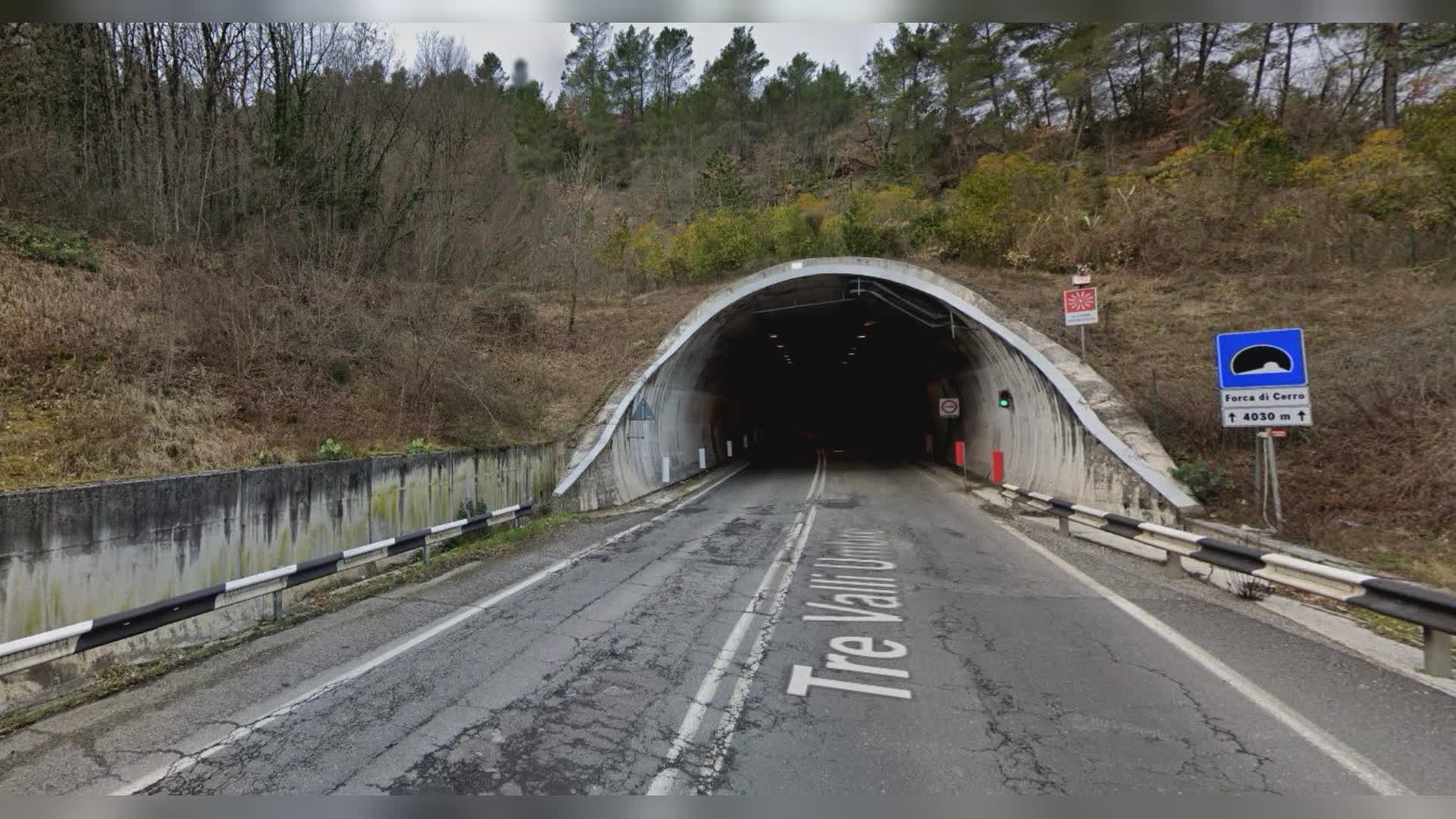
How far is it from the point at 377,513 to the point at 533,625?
4992 millimetres

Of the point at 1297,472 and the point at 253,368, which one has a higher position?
the point at 253,368

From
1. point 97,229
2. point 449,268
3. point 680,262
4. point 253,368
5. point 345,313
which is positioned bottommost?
point 253,368

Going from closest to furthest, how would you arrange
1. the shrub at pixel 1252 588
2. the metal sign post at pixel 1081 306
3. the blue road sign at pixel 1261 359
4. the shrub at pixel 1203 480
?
the shrub at pixel 1252 588 → the blue road sign at pixel 1261 359 → the shrub at pixel 1203 480 → the metal sign post at pixel 1081 306

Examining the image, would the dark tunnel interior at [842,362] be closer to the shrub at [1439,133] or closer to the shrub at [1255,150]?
the shrub at [1439,133]

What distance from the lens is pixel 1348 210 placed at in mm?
17500

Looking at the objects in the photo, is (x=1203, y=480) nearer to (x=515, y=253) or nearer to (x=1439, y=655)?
(x=1439, y=655)

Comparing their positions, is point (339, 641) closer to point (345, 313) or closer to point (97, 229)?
point (345, 313)

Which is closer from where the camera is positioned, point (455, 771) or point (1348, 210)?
point (455, 771)

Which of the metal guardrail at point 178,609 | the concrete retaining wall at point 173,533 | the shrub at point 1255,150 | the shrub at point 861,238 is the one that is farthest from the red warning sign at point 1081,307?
the concrete retaining wall at point 173,533

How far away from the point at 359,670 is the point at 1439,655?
841cm

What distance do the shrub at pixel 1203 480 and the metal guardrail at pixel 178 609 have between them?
42.0ft

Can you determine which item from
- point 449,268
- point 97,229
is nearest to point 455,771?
point 97,229

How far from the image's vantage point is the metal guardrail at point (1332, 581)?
13.9 feet

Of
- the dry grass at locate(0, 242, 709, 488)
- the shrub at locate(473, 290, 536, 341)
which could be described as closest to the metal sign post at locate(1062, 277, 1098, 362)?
the dry grass at locate(0, 242, 709, 488)
